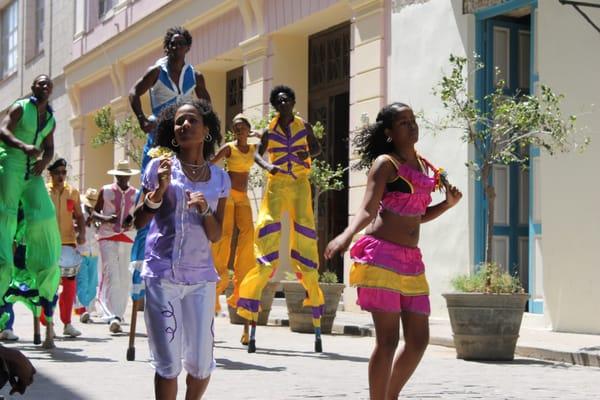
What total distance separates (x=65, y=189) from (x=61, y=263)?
2.91 feet

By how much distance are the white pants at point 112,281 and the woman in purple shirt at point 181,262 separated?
7.50 metres

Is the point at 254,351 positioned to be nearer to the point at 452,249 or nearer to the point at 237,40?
the point at 452,249

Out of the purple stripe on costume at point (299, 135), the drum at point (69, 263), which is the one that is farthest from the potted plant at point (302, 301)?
the purple stripe on costume at point (299, 135)

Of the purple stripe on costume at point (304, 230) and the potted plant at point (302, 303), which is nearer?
the purple stripe on costume at point (304, 230)

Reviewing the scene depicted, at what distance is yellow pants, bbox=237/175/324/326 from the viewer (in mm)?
10320

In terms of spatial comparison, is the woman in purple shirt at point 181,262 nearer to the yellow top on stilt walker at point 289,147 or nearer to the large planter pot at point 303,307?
the yellow top on stilt walker at point 289,147

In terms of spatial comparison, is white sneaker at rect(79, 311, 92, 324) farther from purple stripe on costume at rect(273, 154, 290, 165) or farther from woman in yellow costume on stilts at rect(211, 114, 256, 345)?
purple stripe on costume at rect(273, 154, 290, 165)

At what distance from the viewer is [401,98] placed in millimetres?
15617

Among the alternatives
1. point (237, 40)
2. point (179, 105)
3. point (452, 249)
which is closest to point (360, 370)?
point (179, 105)

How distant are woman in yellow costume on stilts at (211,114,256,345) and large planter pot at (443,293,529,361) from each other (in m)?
2.00

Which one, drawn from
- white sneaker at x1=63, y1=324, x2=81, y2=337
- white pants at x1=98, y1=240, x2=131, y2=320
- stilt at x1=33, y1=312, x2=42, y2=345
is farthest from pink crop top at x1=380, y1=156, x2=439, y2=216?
white pants at x1=98, y1=240, x2=131, y2=320

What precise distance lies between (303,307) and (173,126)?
23.9 feet

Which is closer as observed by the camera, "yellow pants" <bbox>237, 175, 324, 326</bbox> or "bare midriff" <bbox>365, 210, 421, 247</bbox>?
"bare midriff" <bbox>365, 210, 421, 247</bbox>

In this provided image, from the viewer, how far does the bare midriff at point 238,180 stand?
1087cm
